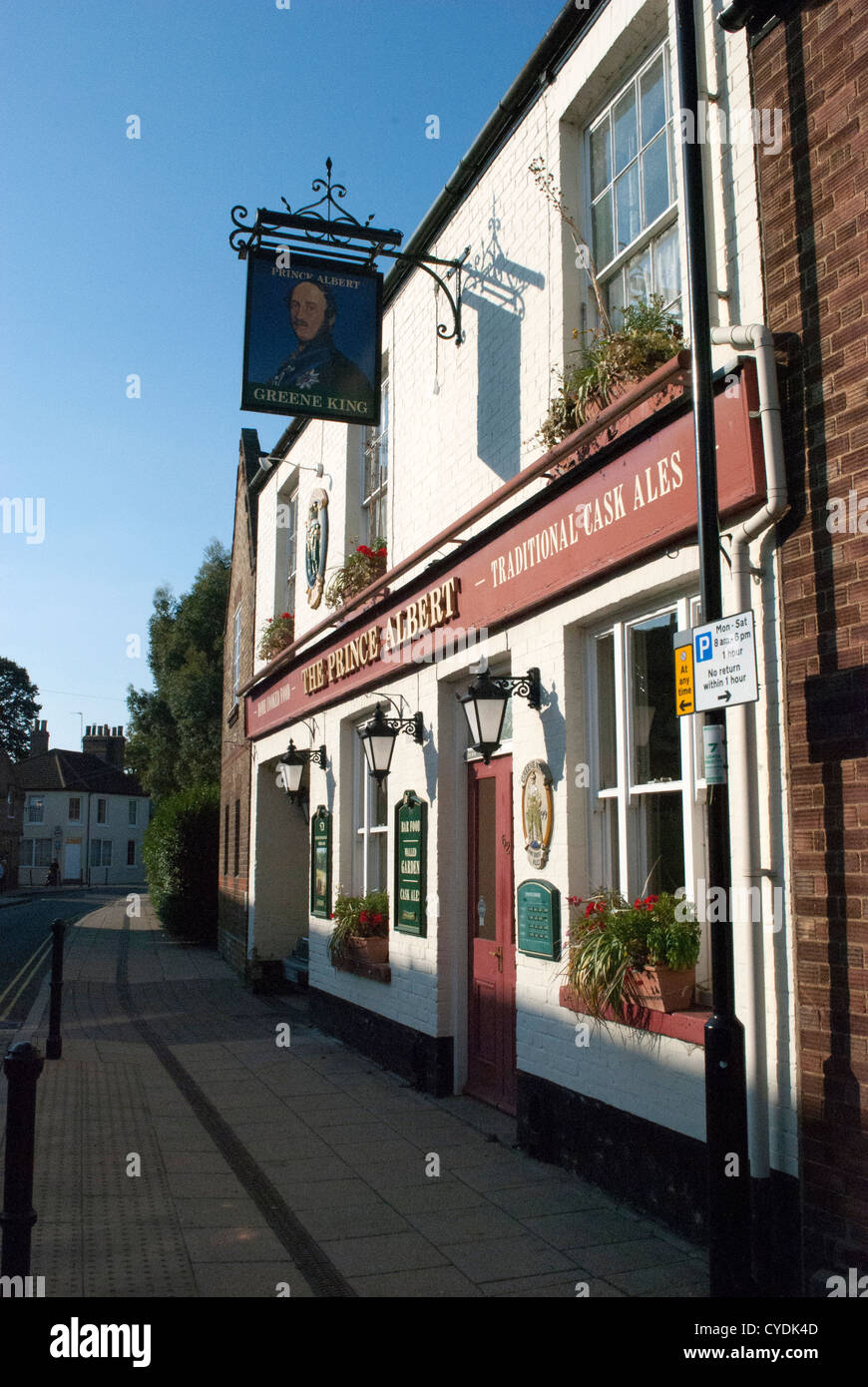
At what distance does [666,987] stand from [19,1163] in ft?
9.38

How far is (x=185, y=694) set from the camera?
100ft

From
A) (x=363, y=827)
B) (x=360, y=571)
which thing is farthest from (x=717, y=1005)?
(x=360, y=571)

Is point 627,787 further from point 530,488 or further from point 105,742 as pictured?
point 105,742

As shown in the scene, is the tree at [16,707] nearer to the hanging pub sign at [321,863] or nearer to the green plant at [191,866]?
the green plant at [191,866]

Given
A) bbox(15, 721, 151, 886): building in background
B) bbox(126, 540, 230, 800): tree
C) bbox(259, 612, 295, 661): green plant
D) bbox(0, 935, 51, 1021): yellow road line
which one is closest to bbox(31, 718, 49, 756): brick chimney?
bbox(15, 721, 151, 886): building in background

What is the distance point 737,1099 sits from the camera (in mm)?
3885

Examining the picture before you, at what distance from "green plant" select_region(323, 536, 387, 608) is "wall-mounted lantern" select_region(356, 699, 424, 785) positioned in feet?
6.20

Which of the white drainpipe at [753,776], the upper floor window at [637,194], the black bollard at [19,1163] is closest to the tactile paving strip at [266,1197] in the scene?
the black bollard at [19,1163]

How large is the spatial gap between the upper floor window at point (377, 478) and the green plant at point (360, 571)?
0.54 ft

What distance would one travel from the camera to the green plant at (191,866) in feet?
73.4

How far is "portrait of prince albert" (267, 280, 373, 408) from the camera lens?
8.51 meters

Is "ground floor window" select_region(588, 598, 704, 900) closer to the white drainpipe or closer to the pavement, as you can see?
the white drainpipe

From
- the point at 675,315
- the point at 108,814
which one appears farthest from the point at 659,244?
the point at 108,814

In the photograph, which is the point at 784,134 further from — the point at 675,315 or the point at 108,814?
the point at 108,814
